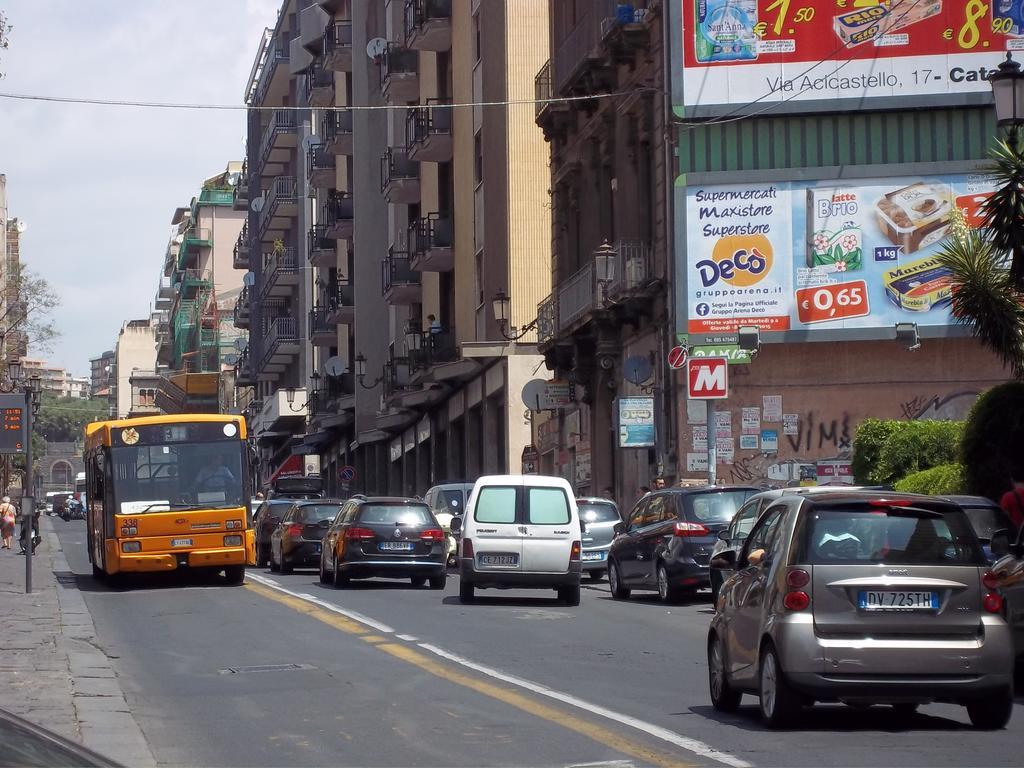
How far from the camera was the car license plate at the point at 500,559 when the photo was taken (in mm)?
25281

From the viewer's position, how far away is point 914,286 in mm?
34594

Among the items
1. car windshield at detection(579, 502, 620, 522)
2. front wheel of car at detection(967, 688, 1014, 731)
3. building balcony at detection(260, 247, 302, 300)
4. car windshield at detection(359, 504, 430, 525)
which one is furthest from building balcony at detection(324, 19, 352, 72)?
front wheel of car at detection(967, 688, 1014, 731)

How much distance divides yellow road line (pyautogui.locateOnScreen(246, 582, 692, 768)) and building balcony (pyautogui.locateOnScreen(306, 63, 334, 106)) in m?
58.3

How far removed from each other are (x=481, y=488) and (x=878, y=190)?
12836 mm

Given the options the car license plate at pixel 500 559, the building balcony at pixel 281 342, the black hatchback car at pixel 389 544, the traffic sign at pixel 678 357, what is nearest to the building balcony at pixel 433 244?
the traffic sign at pixel 678 357

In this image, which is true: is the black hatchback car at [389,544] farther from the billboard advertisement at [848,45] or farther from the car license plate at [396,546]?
the billboard advertisement at [848,45]

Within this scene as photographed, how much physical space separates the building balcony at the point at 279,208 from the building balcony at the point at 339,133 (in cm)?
1440

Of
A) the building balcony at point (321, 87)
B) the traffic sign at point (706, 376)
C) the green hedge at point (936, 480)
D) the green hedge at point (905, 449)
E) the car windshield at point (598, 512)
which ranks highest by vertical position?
the building balcony at point (321, 87)

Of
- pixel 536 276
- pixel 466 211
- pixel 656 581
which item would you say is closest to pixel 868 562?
pixel 656 581

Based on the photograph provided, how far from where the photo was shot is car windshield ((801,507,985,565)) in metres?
11.5

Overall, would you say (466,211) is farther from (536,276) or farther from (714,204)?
(714,204)

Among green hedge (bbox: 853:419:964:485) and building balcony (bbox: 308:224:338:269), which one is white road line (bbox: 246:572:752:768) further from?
building balcony (bbox: 308:224:338:269)

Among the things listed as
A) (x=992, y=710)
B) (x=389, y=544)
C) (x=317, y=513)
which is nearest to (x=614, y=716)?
(x=992, y=710)

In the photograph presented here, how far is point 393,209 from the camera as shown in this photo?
66.8 meters
